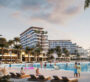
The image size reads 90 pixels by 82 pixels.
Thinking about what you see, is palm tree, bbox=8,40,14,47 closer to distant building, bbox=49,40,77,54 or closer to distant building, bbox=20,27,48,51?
distant building, bbox=20,27,48,51

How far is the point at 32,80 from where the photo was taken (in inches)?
669

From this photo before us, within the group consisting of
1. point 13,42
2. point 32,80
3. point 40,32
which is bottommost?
point 32,80

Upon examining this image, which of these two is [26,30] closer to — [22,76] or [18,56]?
[18,56]

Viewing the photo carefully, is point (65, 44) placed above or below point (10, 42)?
above

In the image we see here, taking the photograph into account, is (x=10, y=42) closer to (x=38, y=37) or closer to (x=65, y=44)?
(x=38, y=37)

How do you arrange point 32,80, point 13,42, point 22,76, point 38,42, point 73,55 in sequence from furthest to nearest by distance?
point 73,55, point 38,42, point 13,42, point 22,76, point 32,80

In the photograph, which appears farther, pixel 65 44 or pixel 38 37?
pixel 65 44

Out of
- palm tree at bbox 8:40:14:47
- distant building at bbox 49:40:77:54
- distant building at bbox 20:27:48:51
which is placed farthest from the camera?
distant building at bbox 49:40:77:54

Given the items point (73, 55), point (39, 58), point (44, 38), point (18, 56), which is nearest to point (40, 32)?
point (44, 38)

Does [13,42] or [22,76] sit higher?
[13,42]

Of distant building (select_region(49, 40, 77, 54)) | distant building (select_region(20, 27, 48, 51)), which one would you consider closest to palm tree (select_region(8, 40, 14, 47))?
distant building (select_region(20, 27, 48, 51))

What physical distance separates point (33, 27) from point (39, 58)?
3067cm

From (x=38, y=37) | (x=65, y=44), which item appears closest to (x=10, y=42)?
(x=38, y=37)

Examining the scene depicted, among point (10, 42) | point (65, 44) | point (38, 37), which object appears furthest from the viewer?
point (65, 44)
